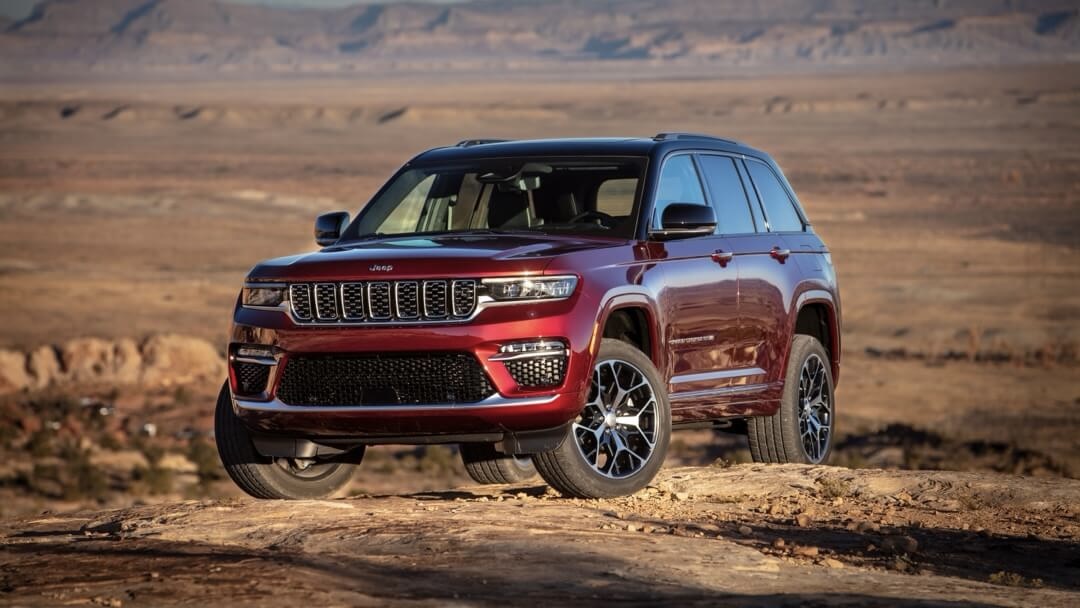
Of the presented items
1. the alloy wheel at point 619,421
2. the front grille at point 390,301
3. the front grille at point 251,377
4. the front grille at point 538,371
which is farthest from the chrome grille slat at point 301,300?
Answer: the alloy wheel at point 619,421

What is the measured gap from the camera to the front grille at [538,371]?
8.55 metres

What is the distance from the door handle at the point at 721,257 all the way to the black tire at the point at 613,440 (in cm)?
102

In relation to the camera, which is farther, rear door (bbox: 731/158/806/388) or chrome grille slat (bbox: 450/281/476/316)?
rear door (bbox: 731/158/806/388)

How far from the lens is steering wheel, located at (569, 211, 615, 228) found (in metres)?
9.73

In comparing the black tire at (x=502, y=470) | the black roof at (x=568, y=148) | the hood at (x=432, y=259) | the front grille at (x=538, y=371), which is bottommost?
the black tire at (x=502, y=470)

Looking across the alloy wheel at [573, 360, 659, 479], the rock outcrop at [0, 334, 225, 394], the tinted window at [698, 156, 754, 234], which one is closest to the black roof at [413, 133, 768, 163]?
the tinted window at [698, 156, 754, 234]

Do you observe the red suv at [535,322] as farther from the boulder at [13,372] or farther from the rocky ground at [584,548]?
the boulder at [13,372]

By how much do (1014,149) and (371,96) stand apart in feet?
257

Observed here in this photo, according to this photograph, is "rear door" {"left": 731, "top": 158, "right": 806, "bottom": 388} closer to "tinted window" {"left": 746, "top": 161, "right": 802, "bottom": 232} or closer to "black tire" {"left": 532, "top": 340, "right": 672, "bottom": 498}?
"tinted window" {"left": 746, "top": 161, "right": 802, "bottom": 232}

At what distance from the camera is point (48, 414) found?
1513 inches

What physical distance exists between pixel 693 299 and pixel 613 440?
986mm

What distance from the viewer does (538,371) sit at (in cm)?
859

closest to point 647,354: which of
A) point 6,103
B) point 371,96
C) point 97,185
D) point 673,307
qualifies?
point 673,307

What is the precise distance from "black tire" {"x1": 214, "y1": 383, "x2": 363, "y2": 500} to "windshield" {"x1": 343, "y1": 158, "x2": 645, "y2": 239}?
4.03 feet
